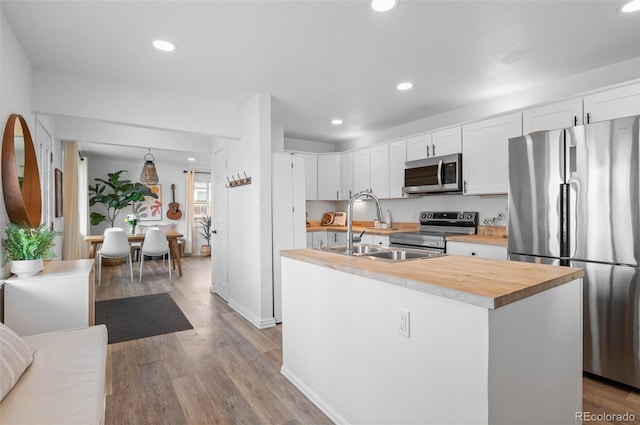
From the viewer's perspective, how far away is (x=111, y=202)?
7082 mm

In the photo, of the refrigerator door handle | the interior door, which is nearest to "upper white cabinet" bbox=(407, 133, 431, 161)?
the refrigerator door handle

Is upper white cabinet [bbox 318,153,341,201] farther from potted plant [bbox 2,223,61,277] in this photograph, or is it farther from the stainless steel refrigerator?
potted plant [bbox 2,223,61,277]

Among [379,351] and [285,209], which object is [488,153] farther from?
[379,351]

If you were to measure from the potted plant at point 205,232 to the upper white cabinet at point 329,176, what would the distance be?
4.16 meters

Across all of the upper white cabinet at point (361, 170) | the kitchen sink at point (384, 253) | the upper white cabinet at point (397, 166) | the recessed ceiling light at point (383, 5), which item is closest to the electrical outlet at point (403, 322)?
the kitchen sink at point (384, 253)

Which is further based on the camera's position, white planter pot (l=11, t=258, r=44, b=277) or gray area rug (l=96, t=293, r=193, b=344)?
gray area rug (l=96, t=293, r=193, b=344)

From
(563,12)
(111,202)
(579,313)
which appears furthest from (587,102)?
(111,202)

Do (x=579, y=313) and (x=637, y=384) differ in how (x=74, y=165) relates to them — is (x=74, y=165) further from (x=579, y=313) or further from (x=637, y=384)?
(x=637, y=384)

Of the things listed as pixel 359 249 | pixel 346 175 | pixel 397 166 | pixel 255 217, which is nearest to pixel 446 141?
pixel 397 166

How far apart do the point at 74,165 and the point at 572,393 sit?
254 inches

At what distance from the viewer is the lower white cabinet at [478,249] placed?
122 inches

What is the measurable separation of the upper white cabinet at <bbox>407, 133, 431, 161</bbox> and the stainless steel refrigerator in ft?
4.87

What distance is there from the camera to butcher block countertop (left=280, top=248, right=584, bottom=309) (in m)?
1.19

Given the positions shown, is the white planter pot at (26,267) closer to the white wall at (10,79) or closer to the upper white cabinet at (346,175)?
the white wall at (10,79)
